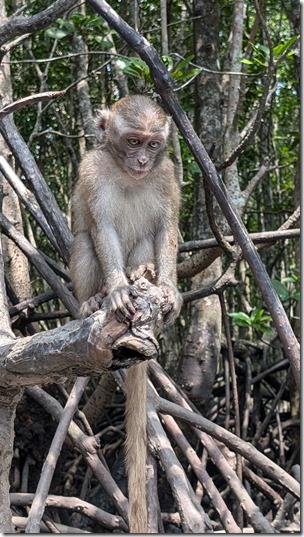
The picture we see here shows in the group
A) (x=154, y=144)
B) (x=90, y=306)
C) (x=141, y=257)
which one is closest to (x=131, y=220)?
(x=141, y=257)

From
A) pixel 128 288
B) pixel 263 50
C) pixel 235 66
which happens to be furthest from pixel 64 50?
pixel 128 288

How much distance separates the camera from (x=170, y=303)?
3557mm

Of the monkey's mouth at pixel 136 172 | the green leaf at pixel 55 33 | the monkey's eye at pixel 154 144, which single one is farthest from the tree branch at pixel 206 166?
the green leaf at pixel 55 33

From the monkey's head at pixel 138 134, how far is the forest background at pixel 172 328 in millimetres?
112

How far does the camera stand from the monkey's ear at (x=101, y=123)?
4.25 metres

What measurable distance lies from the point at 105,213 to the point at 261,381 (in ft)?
9.63

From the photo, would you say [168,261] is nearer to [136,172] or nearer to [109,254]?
[109,254]

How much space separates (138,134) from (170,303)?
0.94 meters

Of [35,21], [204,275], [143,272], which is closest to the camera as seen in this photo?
[35,21]

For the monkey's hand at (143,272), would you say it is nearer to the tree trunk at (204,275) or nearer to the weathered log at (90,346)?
the weathered log at (90,346)

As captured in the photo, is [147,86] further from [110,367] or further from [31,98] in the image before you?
[110,367]

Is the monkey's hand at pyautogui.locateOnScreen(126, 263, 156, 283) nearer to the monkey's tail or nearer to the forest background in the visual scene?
the monkey's tail

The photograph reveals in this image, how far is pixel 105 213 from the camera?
4.13 m

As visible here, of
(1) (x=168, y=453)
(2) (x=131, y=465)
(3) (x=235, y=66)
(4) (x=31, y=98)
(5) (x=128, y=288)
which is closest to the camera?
(5) (x=128, y=288)
